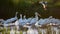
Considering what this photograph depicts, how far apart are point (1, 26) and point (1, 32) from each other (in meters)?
0.08

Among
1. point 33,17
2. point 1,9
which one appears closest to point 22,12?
point 33,17

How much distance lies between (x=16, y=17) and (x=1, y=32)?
11.1 inches

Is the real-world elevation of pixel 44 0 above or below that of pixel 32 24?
above

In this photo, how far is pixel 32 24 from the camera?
1680 millimetres

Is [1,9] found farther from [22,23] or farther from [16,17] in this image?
[22,23]

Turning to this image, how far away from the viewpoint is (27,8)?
1.69 meters

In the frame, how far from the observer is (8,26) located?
1.68 metres

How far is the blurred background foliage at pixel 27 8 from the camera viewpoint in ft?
5.53

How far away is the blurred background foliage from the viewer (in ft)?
5.53

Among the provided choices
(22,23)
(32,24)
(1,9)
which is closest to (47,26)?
(32,24)

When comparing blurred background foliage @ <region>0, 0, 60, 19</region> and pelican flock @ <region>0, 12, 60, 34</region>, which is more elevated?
blurred background foliage @ <region>0, 0, 60, 19</region>

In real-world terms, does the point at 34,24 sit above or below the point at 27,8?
below

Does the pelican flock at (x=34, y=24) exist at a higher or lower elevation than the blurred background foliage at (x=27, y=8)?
lower

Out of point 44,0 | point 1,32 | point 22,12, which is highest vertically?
point 44,0
